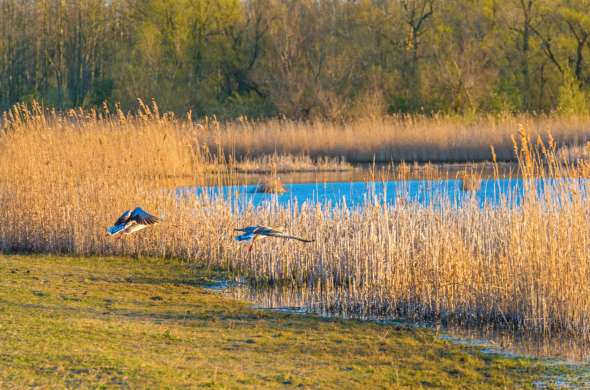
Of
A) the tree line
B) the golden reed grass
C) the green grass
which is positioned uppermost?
the tree line

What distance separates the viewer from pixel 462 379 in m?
6.20

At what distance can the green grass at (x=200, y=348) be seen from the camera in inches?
219

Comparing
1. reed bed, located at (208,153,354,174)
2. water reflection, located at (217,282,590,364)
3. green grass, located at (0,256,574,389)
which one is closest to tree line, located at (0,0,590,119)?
reed bed, located at (208,153,354,174)

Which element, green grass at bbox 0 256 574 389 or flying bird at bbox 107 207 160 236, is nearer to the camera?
green grass at bbox 0 256 574 389

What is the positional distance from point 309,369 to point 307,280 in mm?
3693

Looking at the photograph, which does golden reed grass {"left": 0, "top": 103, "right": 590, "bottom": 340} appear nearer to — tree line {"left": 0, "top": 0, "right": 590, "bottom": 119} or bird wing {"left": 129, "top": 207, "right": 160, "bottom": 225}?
bird wing {"left": 129, "top": 207, "right": 160, "bottom": 225}

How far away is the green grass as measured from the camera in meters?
5.56

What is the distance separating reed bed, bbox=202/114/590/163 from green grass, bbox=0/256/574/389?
16.7 meters

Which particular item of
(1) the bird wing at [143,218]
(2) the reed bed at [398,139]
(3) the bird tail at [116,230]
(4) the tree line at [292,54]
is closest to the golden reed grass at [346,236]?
(1) the bird wing at [143,218]

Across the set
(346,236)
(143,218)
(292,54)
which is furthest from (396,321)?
(292,54)

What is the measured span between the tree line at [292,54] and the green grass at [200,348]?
84.6 ft

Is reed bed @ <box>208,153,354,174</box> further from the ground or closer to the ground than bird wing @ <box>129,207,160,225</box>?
further from the ground

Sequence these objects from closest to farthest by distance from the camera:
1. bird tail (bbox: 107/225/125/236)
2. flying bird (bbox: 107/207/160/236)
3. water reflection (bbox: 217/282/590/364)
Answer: water reflection (bbox: 217/282/590/364) < bird tail (bbox: 107/225/125/236) < flying bird (bbox: 107/207/160/236)

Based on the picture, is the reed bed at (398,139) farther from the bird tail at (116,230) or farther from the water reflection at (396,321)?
the bird tail at (116,230)
